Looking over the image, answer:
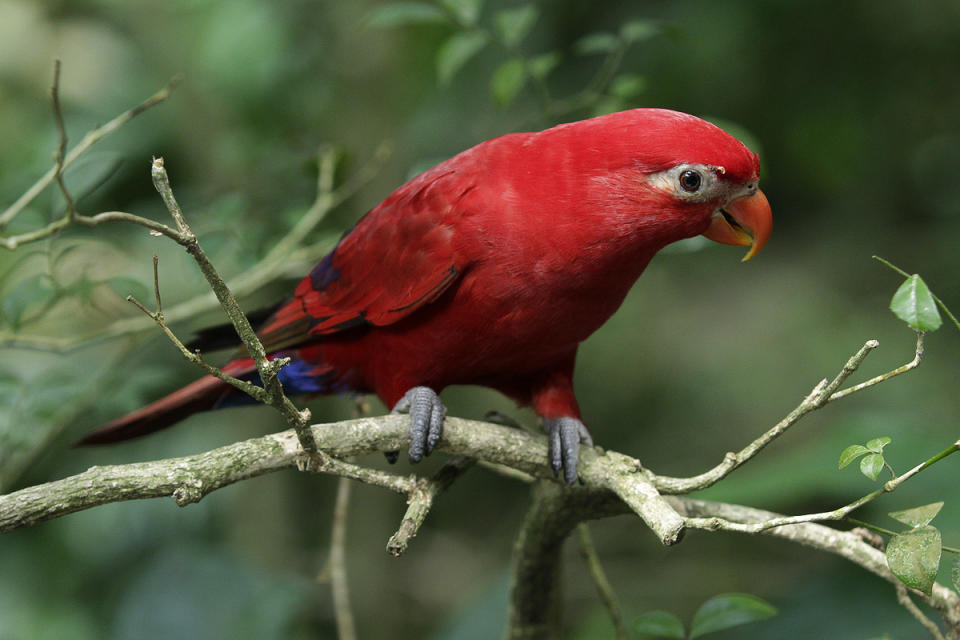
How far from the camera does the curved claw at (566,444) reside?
4.61 ft

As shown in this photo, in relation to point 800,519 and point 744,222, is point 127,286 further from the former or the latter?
point 800,519

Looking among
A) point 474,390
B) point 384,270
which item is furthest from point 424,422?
point 474,390

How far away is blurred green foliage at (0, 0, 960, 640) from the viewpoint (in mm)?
2131

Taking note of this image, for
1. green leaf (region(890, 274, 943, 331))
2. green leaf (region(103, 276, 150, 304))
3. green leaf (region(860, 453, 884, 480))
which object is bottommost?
green leaf (region(860, 453, 884, 480))

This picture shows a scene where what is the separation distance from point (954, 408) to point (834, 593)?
115 cm

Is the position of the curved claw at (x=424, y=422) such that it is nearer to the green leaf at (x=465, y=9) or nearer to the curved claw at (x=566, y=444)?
the curved claw at (x=566, y=444)

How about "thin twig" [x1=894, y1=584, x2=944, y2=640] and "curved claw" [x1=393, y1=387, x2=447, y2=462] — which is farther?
"curved claw" [x1=393, y1=387, x2=447, y2=462]

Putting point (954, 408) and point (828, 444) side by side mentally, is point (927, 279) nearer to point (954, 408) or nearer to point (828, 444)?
point (954, 408)

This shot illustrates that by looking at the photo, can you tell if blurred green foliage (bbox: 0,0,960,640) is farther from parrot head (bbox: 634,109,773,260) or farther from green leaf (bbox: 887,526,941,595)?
green leaf (bbox: 887,526,941,595)

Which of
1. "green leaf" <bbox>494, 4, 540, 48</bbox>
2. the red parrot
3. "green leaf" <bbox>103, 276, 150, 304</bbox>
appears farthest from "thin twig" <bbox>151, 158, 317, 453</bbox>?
"green leaf" <bbox>494, 4, 540, 48</bbox>

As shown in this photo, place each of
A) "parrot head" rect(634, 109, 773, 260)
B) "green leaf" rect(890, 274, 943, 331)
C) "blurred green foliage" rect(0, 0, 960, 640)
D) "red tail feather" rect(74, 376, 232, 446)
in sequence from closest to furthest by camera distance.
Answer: "green leaf" rect(890, 274, 943, 331), "parrot head" rect(634, 109, 773, 260), "red tail feather" rect(74, 376, 232, 446), "blurred green foliage" rect(0, 0, 960, 640)

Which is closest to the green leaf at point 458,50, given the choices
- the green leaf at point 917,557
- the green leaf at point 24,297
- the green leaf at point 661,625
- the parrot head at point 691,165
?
the parrot head at point 691,165

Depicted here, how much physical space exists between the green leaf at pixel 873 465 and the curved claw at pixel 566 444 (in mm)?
510

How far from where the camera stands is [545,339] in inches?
58.1
